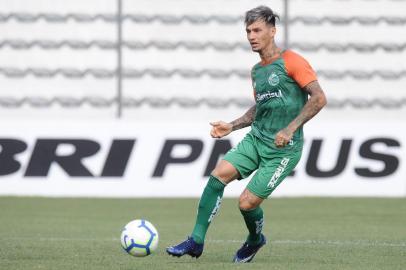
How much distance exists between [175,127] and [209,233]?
4725 millimetres

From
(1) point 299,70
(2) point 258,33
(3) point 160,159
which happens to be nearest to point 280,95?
(1) point 299,70

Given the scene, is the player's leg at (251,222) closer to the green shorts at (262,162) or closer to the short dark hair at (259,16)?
the green shorts at (262,162)

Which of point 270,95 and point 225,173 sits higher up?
point 270,95

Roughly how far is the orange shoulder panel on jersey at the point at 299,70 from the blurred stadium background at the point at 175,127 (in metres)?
1.43

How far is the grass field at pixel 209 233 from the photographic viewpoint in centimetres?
896

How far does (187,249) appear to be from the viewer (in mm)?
8758

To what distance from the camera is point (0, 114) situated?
60.5ft

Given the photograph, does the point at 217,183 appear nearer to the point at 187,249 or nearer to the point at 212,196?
the point at 212,196

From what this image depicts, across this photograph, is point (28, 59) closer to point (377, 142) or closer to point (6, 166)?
point (6, 166)

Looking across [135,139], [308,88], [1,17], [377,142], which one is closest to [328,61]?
[377,142]

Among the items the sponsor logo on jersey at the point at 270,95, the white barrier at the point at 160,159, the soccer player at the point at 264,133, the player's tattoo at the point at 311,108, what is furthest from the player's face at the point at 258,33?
the white barrier at the point at 160,159

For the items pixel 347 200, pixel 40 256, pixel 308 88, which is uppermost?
pixel 308 88

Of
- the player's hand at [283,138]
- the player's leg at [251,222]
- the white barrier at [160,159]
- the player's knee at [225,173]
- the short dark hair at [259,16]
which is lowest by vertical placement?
the white barrier at [160,159]

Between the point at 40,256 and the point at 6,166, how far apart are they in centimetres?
723
